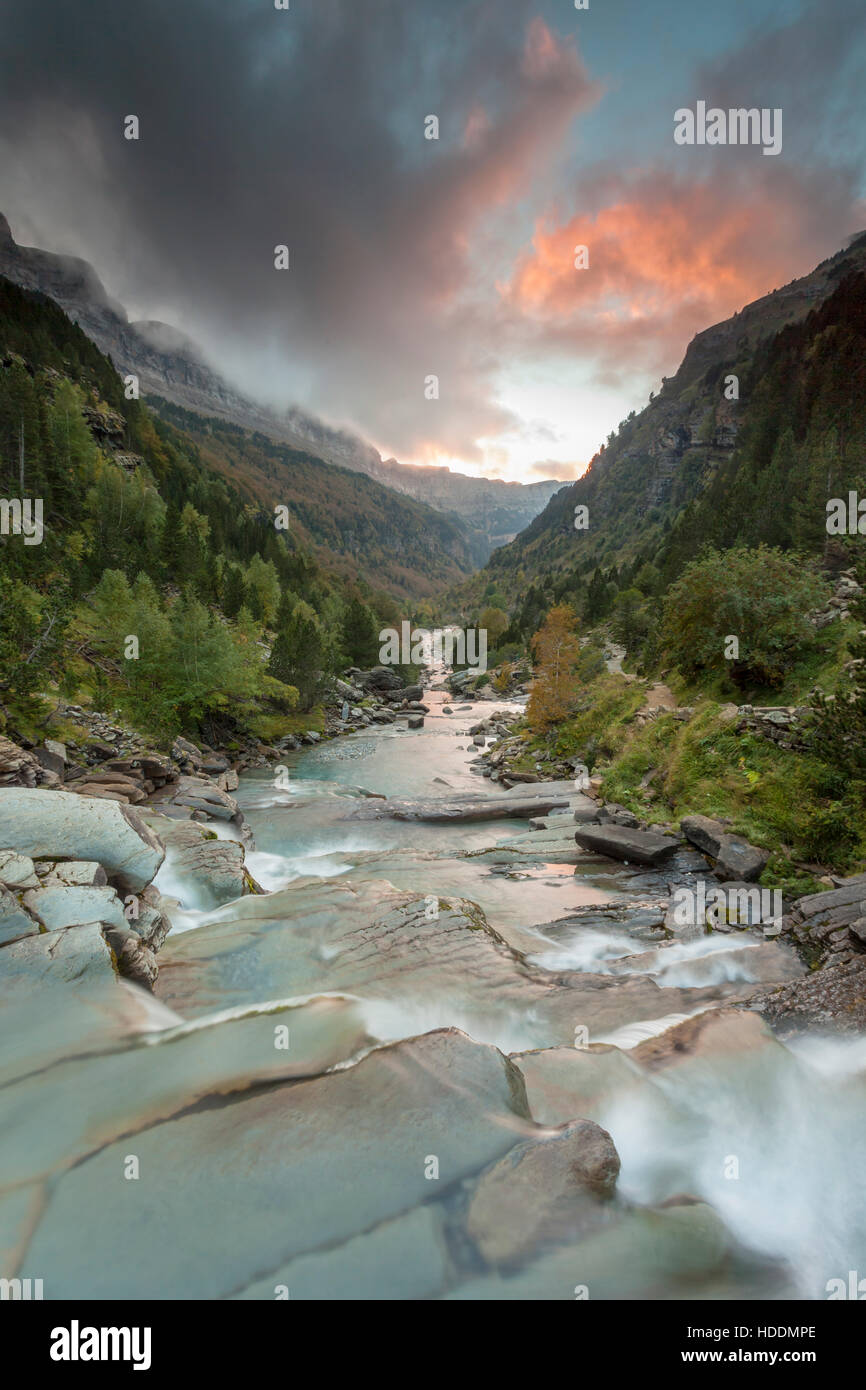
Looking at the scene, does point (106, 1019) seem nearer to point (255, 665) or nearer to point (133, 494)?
point (255, 665)

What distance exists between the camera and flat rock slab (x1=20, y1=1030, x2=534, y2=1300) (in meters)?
3.81

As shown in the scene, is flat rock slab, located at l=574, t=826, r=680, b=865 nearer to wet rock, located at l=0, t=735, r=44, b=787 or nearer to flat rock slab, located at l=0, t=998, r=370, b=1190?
flat rock slab, located at l=0, t=998, r=370, b=1190

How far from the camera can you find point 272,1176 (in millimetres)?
4410

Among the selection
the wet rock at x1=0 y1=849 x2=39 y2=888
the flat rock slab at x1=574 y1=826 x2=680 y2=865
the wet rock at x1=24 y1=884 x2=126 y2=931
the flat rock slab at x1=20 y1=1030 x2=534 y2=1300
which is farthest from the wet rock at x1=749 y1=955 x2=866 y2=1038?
the wet rock at x1=0 y1=849 x2=39 y2=888

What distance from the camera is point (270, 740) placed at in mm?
41594

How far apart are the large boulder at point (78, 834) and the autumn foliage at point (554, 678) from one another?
26988 mm

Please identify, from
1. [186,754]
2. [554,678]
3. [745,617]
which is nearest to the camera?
[745,617]

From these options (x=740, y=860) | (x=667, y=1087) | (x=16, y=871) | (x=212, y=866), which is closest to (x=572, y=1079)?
(x=667, y=1087)

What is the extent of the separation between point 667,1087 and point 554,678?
28684 millimetres

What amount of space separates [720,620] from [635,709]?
6.22m

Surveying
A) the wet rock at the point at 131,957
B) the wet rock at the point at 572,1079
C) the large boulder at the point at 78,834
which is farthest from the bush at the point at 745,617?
→ the wet rock at the point at 131,957

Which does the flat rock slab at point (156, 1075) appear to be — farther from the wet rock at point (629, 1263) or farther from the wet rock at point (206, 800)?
the wet rock at point (206, 800)

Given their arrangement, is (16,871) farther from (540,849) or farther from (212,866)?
(540,849)

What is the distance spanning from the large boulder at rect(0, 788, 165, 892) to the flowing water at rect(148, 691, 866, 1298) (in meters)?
2.21
